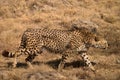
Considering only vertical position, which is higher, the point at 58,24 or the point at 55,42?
the point at 55,42

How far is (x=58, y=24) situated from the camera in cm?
1616

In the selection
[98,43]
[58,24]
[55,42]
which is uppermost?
[55,42]

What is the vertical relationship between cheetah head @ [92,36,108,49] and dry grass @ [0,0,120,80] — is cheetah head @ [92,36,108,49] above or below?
above

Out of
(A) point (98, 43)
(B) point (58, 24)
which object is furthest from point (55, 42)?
(B) point (58, 24)

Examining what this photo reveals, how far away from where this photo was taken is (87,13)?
18453mm

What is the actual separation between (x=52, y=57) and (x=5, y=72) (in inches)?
101

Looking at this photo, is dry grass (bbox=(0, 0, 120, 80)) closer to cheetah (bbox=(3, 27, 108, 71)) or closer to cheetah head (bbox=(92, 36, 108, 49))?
cheetah (bbox=(3, 27, 108, 71))

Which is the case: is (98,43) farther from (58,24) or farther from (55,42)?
(58,24)

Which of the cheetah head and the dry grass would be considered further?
the cheetah head

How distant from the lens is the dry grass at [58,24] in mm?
8805

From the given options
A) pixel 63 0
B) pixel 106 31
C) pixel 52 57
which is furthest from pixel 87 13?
pixel 52 57

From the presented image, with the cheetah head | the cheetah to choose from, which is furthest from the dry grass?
the cheetah head

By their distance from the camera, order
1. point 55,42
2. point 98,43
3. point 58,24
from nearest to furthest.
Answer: point 55,42, point 98,43, point 58,24

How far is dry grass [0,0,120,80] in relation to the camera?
28.9 ft
